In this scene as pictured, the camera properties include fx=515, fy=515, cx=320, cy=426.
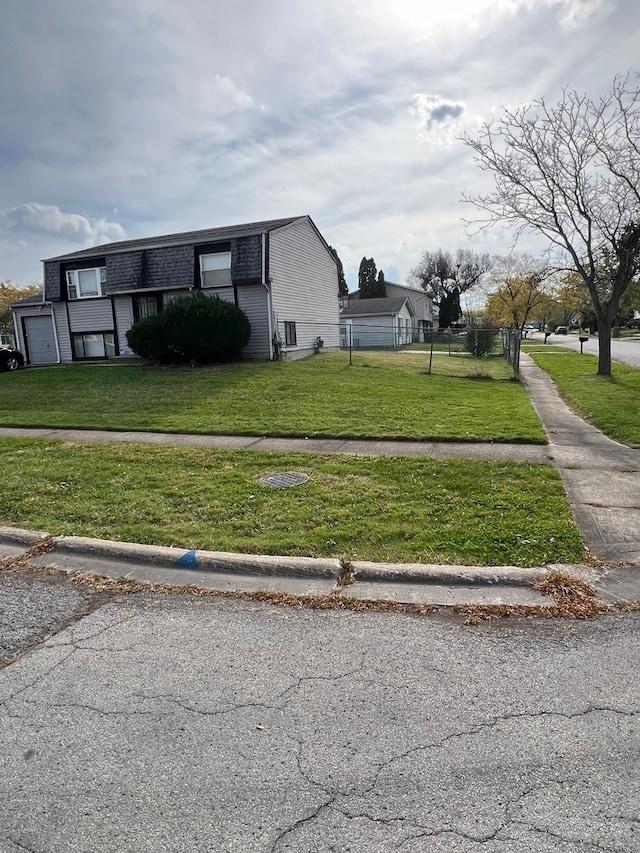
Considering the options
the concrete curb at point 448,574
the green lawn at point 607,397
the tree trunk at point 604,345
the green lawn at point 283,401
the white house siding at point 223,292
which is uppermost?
the white house siding at point 223,292

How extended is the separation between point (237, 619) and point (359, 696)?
1.12 m

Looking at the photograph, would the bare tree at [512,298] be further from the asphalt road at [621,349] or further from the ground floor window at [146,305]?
the ground floor window at [146,305]

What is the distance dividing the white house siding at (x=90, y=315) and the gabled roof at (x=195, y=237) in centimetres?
214

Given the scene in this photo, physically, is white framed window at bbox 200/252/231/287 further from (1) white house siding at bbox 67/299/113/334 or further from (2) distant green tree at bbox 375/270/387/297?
(2) distant green tree at bbox 375/270/387/297

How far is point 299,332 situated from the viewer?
23.9 meters

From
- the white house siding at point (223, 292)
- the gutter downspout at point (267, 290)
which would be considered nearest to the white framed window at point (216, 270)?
the white house siding at point (223, 292)

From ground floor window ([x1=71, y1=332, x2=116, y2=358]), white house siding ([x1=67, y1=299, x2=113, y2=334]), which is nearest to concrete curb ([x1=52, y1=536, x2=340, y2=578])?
ground floor window ([x1=71, y1=332, x2=116, y2=358])

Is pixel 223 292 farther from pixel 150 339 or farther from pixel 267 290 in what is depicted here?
pixel 150 339

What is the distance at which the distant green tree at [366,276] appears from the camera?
2479 inches

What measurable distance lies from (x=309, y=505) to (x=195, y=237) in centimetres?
2225

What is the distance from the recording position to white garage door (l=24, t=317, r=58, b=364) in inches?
1056

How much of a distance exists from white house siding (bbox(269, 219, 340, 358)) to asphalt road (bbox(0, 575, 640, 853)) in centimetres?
1904

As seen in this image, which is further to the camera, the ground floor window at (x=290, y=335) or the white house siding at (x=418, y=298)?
the white house siding at (x=418, y=298)

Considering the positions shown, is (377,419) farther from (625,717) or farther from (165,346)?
(165,346)
